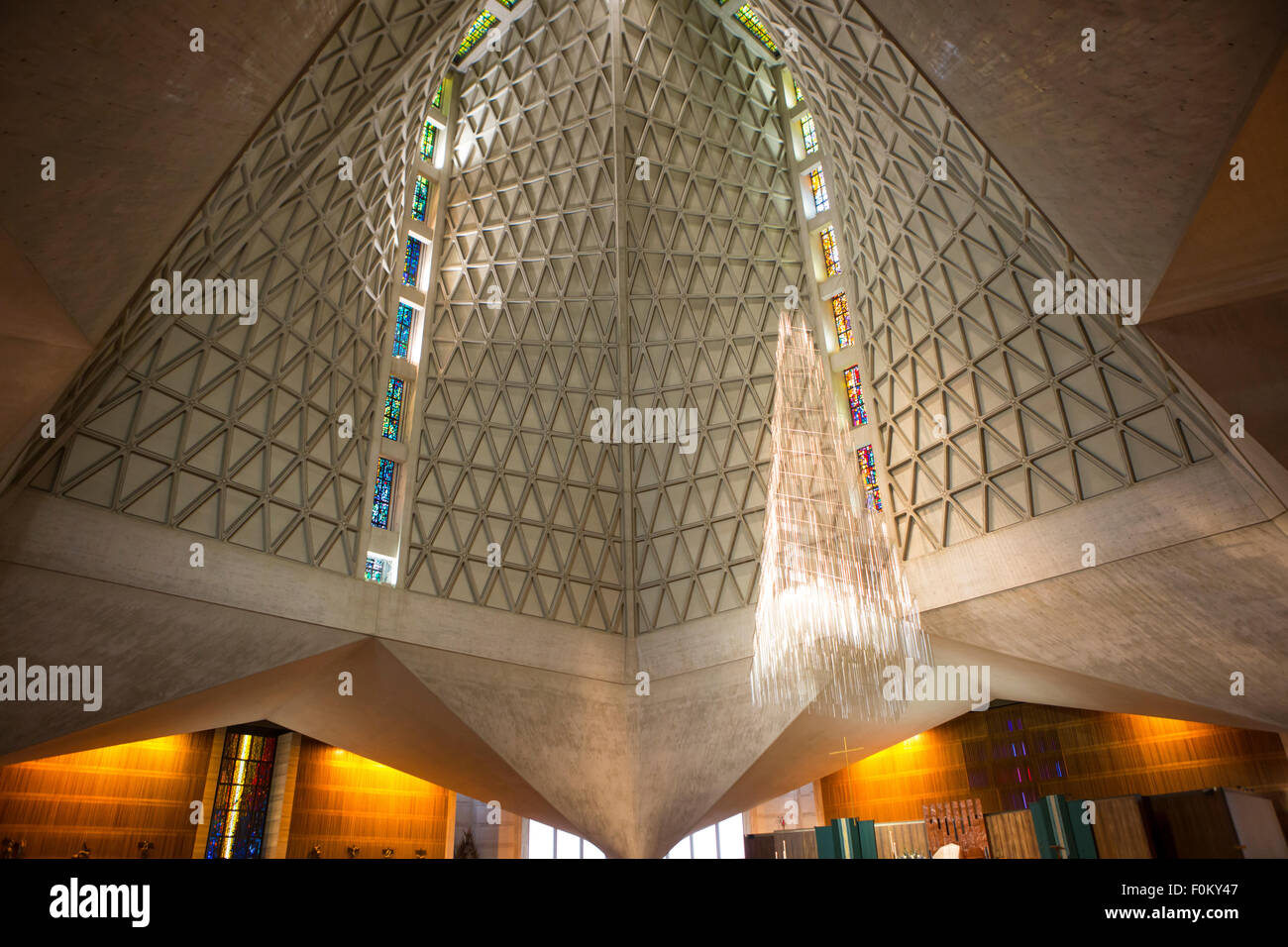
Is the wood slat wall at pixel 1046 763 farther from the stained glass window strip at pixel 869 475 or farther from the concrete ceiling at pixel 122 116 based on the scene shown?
the concrete ceiling at pixel 122 116

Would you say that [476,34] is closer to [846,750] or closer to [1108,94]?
[1108,94]

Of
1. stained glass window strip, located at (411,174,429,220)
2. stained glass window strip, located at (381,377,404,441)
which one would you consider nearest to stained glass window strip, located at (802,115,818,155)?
stained glass window strip, located at (411,174,429,220)

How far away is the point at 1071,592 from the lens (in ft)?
46.1

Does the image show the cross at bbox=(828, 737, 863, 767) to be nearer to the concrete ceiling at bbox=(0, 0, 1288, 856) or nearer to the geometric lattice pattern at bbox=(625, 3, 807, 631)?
the concrete ceiling at bbox=(0, 0, 1288, 856)

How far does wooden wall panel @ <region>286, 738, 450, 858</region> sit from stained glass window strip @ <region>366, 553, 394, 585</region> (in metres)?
6.99

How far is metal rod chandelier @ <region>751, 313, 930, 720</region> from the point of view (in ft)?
42.7

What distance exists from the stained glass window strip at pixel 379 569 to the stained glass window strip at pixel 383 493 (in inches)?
26.7

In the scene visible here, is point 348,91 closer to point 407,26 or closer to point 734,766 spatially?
point 407,26

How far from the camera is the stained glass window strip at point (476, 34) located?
20859mm

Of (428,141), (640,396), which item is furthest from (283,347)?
(640,396)

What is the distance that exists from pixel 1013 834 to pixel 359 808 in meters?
15.8

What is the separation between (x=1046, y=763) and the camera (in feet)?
63.2
